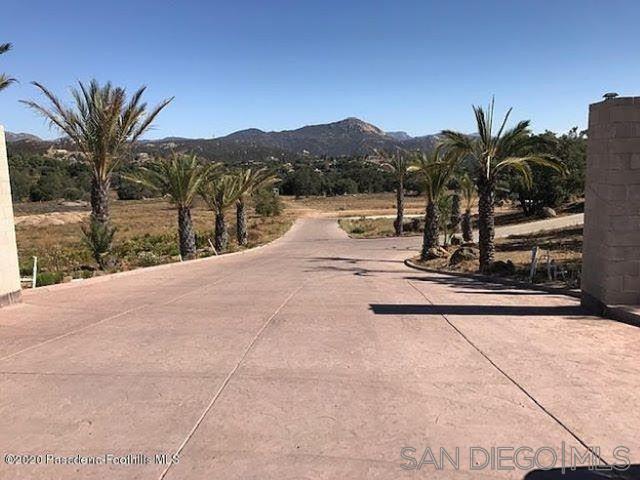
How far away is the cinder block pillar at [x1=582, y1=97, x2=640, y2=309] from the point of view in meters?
7.57

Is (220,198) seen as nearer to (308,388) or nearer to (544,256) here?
(544,256)

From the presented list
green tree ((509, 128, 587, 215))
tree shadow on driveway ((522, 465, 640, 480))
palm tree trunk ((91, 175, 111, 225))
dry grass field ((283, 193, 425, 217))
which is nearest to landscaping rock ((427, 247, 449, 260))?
palm tree trunk ((91, 175, 111, 225))

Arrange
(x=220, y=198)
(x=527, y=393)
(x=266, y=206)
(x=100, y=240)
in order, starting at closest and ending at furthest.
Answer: (x=527, y=393) → (x=100, y=240) → (x=220, y=198) → (x=266, y=206)

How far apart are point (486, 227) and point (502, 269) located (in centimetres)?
189

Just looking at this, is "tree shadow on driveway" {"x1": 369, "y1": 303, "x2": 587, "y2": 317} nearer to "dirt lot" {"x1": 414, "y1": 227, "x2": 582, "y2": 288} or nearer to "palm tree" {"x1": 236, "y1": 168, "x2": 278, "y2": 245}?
"dirt lot" {"x1": 414, "y1": 227, "x2": 582, "y2": 288}

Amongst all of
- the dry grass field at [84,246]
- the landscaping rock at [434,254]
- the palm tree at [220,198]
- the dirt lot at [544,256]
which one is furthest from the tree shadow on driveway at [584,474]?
the palm tree at [220,198]

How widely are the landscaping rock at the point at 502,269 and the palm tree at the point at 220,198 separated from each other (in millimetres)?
15143

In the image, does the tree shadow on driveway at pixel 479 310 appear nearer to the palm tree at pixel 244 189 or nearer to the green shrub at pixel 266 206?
the palm tree at pixel 244 189

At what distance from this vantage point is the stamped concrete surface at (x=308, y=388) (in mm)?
3490

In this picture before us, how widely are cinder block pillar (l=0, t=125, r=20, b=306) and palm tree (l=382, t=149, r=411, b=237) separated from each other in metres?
30.9

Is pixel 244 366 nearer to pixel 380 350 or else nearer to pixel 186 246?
pixel 380 350

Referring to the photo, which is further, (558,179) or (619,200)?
(558,179)

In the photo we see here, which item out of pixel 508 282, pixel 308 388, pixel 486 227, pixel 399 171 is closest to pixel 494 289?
pixel 508 282

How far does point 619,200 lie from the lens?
25.1 feet
